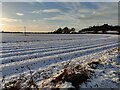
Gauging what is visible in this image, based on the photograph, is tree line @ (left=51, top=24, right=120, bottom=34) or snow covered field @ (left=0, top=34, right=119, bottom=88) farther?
tree line @ (left=51, top=24, right=120, bottom=34)

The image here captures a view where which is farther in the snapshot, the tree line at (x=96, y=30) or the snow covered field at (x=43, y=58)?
the tree line at (x=96, y=30)

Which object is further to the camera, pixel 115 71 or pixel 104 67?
pixel 104 67

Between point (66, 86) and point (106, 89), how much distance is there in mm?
1437

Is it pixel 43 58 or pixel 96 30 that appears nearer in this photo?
pixel 43 58

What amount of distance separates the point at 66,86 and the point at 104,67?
3690mm

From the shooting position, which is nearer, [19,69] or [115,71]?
[115,71]

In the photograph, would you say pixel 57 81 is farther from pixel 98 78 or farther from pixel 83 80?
pixel 98 78

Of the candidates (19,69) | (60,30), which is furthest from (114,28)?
(19,69)

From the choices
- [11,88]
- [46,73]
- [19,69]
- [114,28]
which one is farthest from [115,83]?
[114,28]

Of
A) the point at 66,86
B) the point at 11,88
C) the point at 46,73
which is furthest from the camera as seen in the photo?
the point at 46,73

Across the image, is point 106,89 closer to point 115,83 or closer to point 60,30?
point 115,83

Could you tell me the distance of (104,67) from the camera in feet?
29.1

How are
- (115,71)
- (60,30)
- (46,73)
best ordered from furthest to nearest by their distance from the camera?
(60,30) → (46,73) → (115,71)

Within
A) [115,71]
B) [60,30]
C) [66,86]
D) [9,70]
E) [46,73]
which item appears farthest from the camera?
[60,30]
